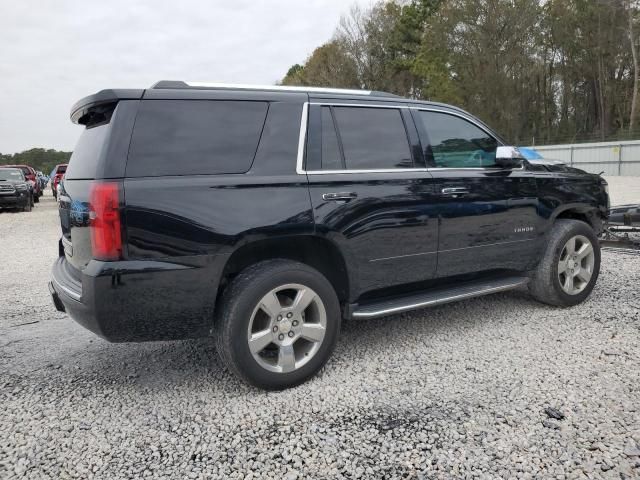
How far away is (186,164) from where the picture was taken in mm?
2914

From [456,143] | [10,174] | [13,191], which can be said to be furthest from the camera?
[10,174]

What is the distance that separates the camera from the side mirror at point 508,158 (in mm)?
4145

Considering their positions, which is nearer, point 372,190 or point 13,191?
point 372,190

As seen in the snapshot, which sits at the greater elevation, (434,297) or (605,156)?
(605,156)

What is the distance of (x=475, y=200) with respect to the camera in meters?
3.97

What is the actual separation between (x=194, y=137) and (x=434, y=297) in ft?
6.72

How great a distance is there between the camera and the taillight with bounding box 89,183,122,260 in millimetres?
2693

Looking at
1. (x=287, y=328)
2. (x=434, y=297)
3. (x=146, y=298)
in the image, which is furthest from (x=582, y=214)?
(x=146, y=298)

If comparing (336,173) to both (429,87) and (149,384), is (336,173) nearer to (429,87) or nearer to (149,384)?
(149,384)

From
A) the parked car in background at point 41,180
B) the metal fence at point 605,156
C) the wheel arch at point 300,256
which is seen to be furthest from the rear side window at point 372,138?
the parked car in background at point 41,180

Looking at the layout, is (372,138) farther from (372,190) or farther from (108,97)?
(108,97)

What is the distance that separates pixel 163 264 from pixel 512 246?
9.41 ft

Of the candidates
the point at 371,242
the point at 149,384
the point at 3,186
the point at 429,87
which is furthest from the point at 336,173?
the point at 429,87

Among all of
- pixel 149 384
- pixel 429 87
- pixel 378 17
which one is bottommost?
pixel 149 384
